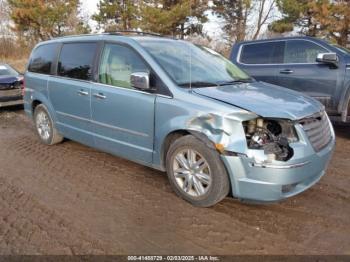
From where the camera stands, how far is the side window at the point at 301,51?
6.78 meters

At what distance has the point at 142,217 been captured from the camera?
3.59 metres

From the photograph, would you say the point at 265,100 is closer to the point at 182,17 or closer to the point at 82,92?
the point at 82,92

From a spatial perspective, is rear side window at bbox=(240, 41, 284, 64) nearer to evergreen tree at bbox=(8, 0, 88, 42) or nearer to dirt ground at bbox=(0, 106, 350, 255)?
dirt ground at bbox=(0, 106, 350, 255)

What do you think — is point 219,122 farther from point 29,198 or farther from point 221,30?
point 221,30

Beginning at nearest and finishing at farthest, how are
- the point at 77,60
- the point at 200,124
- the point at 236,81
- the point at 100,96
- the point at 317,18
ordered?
the point at 200,124 → the point at 236,81 → the point at 100,96 → the point at 77,60 → the point at 317,18

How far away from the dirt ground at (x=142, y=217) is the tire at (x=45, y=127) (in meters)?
1.09

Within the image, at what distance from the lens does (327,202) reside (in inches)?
152

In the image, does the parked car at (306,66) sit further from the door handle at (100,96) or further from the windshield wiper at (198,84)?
the door handle at (100,96)


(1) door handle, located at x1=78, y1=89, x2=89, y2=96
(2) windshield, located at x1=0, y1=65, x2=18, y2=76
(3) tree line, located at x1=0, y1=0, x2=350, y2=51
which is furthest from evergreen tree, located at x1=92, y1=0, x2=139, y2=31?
(1) door handle, located at x1=78, y1=89, x2=89, y2=96

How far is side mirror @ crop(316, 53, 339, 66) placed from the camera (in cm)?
618

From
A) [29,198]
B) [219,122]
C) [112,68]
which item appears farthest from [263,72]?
[29,198]

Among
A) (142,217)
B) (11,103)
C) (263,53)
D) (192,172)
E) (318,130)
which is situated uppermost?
(263,53)

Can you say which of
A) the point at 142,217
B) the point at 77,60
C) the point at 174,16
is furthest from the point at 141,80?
the point at 174,16

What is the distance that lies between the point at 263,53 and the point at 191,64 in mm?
3619
